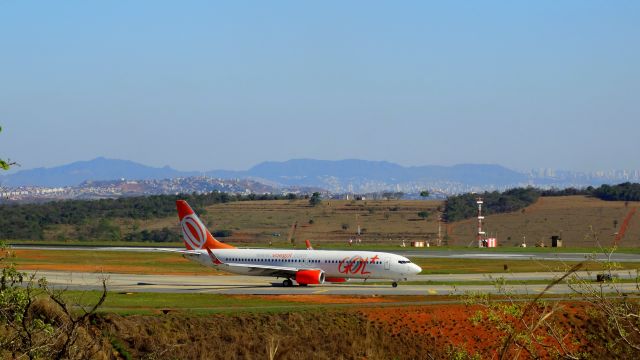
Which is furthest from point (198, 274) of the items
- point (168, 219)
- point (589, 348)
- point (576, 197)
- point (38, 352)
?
point (576, 197)

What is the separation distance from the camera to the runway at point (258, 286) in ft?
237

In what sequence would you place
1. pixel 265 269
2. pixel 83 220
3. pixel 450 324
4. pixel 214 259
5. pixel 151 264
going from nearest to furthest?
pixel 450 324
pixel 265 269
pixel 214 259
pixel 151 264
pixel 83 220

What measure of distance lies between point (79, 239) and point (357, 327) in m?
120

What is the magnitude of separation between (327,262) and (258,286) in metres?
6.19

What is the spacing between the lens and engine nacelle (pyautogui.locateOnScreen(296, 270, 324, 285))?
247 feet

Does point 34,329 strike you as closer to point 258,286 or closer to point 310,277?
point 310,277

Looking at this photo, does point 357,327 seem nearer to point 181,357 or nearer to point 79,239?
point 181,357

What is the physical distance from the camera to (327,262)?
251ft

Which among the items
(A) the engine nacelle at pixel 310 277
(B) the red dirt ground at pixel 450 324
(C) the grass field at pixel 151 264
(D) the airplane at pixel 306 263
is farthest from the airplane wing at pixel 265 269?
(B) the red dirt ground at pixel 450 324

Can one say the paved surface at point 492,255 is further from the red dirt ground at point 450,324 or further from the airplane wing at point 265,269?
the red dirt ground at point 450,324

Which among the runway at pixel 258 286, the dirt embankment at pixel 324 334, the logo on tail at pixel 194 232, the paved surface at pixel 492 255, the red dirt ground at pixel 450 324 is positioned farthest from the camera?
the paved surface at pixel 492 255

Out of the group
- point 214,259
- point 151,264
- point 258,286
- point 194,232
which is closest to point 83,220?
point 151,264

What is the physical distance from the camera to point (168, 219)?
188000 mm

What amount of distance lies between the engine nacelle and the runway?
63 cm
